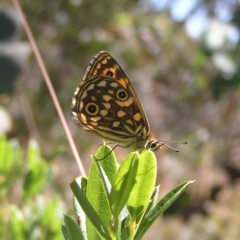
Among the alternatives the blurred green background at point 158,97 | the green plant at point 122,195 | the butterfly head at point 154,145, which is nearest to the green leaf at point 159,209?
the green plant at point 122,195

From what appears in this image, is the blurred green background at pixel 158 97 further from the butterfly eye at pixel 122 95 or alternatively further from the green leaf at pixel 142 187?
the green leaf at pixel 142 187

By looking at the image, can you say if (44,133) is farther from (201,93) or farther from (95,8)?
(201,93)

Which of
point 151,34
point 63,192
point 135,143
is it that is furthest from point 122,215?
point 151,34

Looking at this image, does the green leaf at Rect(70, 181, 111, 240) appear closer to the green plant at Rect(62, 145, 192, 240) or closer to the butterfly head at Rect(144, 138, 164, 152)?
the green plant at Rect(62, 145, 192, 240)

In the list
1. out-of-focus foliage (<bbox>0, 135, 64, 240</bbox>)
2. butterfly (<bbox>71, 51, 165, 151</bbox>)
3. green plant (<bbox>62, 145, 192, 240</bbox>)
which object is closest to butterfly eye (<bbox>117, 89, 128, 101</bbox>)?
butterfly (<bbox>71, 51, 165, 151</bbox>)

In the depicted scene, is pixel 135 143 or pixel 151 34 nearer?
pixel 135 143

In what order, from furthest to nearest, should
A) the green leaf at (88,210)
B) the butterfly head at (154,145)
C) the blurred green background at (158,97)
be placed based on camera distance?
the blurred green background at (158,97) < the butterfly head at (154,145) < the green leaf at (88,210)
